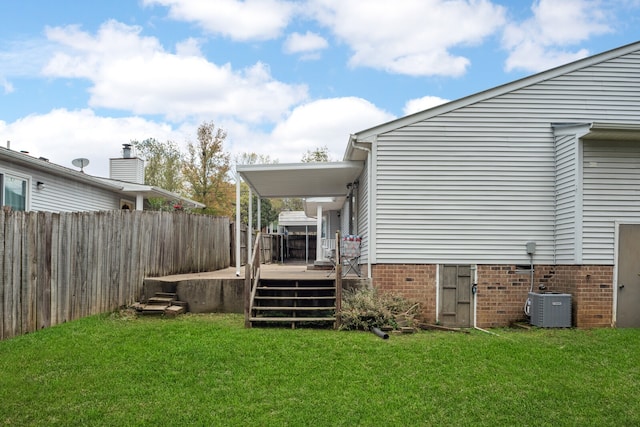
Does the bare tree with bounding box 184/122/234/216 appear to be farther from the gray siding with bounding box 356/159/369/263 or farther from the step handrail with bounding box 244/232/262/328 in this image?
the step handrail with bounding box 244/232/262/328

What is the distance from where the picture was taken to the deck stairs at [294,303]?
838 centimetres

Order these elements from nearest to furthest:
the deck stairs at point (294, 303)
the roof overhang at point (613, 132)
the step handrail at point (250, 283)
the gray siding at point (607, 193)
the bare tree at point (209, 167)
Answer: the roof overhang at point (613, 132) < the step handrail at point (250, 283) < the deck stairs at point (294, 303) < the gray siding at point (607, 193) < the bare tree at point (209, 167)

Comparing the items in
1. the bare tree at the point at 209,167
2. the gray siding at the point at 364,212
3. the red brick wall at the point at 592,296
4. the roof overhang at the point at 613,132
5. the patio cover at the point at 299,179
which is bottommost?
the red brick wall at the point at 592,296

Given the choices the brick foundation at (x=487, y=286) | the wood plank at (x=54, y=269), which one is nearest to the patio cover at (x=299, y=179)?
the brick foundation at (x=487, y=286)

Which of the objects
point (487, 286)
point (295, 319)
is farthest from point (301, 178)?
point (487, 286)

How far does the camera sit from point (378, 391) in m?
5.12

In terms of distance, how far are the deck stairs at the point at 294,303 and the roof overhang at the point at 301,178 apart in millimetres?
2486

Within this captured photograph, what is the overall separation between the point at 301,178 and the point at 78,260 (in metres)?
5.51

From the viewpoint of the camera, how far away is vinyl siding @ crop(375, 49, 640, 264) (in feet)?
30.8

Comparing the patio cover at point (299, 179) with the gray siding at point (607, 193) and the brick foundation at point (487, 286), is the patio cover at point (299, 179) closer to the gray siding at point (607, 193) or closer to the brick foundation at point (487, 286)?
the brick foundation at point (487, 286)

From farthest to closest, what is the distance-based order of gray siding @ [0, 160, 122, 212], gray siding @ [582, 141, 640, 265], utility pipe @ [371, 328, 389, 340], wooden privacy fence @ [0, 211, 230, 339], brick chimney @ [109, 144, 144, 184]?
brick chimney @ [109, 144, 144, 184] → gray siding @ [0, 160, 122, 212] → gray siding @ [582, 141, 640, 265] → utility pipe @ [371, 328, 389, 340] → wooden privacy fence @ [0, 211, 230, 339]

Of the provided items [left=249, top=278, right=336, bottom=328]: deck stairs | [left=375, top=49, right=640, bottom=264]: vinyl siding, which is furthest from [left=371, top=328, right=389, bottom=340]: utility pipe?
[left=375, top=49, right=640, bottom=264]: vinyl siding

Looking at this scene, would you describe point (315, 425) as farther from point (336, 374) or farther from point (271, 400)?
point (336, 374)

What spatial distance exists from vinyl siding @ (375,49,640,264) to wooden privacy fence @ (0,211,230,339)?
16.1 feet
